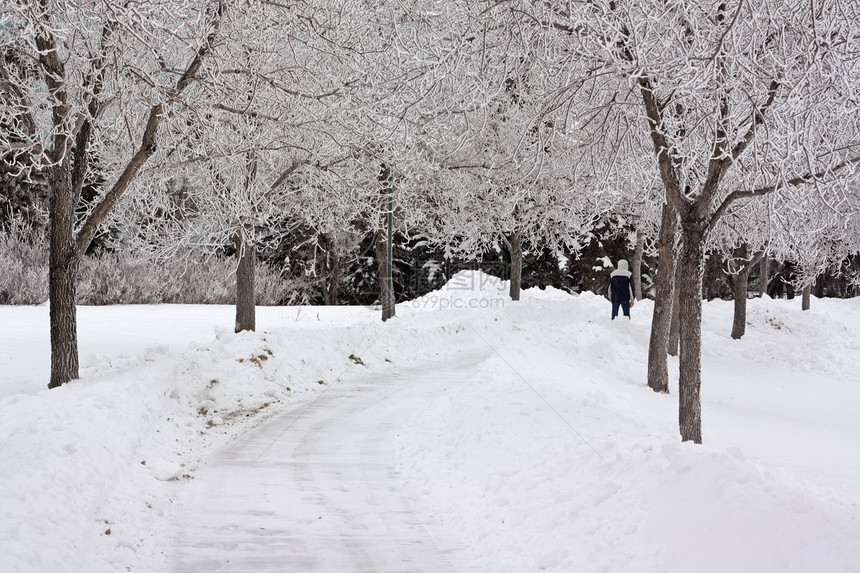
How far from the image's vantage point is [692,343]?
7.14 metres

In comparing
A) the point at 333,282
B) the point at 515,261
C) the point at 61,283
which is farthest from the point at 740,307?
the point at 333,282

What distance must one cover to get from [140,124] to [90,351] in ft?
13.9

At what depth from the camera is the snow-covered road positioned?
4434mm

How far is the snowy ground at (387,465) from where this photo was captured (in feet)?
14.1

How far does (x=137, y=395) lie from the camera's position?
25.6ft

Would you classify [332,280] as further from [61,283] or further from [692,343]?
[692,343]

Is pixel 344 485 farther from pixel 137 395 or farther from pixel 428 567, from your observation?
pixel 137 395

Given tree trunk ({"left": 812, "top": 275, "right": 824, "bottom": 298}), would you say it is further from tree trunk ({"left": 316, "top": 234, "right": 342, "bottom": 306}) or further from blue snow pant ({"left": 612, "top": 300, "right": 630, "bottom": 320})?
tree trunk ({"left": 316, "top": 234, "right": 342, "bottom": 306})

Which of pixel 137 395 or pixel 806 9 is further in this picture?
pixel 137 395

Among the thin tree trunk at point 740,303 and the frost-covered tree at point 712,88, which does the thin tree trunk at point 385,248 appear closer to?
the frost-covered tree at point 712,88

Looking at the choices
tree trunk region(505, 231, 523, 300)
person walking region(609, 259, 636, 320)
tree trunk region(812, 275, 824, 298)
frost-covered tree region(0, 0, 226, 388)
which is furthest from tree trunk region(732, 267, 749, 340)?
tree trunk region(812, 275, 824, 298)

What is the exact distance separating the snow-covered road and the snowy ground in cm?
2

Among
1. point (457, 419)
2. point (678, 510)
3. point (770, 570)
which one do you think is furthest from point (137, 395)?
point (770, 570)

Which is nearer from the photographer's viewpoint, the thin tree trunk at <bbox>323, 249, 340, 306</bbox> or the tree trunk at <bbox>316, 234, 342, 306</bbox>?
the tree trunk at <bbox>316, 234, 342, 306</bbox>
